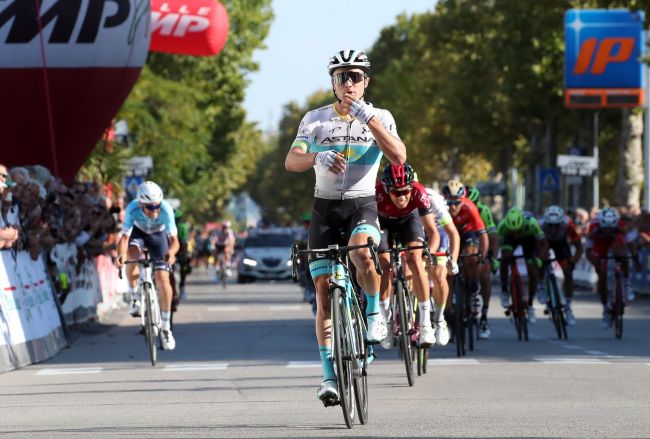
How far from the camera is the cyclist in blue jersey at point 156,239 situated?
64.4ft

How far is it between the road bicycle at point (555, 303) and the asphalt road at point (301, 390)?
8.0 inches

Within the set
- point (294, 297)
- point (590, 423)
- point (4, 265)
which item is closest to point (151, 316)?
point (4, 265)

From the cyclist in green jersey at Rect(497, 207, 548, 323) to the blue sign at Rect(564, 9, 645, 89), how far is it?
2691cm

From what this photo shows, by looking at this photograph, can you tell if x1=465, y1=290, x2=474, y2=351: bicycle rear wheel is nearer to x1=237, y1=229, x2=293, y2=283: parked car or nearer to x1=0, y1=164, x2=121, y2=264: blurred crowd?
x1=0, y1=164, x2=121, y2=264: blurred crowd

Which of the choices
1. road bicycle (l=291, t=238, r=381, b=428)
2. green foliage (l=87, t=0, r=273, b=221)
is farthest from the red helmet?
green foliage (l=87, t=0, r=273, b=221)

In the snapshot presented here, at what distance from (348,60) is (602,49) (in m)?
41.3

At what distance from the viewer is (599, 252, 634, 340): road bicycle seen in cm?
2330

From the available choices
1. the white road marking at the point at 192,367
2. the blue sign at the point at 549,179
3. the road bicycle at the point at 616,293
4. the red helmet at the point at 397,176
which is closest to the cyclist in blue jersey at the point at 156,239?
the white road marking at the point at 192,367

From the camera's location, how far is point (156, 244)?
19.9 metres

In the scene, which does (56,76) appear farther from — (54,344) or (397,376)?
(397,376)

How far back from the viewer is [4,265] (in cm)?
1844

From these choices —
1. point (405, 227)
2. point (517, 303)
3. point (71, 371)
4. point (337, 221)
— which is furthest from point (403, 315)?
point (517, 303)

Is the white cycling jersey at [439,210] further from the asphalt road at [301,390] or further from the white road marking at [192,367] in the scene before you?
the white road marking at [192,367]

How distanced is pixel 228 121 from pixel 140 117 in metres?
32.3
